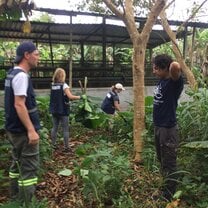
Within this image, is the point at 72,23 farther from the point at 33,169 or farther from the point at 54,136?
the point at 33,169

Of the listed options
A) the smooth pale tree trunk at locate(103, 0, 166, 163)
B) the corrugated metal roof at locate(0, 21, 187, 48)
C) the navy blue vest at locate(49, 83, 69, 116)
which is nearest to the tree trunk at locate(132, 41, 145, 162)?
the smooth pale tree trunk at locate(103, 0, 166, 163)

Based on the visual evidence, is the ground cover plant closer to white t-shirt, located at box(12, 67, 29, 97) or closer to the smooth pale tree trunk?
the smooth pale tree trunk

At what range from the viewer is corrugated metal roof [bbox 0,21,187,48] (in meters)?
14.6

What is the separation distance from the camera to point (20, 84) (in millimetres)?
3609

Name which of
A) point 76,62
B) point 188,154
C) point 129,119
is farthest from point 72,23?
point 188,154

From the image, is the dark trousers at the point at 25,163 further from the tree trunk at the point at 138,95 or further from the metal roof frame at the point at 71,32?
the metal roof frame at the point at 71,32

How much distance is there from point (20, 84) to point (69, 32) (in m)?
12.1

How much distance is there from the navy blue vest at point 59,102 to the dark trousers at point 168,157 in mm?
2669

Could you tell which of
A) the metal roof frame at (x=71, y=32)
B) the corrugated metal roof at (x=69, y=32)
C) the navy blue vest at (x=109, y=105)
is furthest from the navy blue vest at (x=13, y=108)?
the corrugated metal roof at (x=69, y=32)

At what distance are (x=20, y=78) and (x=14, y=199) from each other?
134cm

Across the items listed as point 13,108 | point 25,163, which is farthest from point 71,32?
point 25,163

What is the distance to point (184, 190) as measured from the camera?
176 inches

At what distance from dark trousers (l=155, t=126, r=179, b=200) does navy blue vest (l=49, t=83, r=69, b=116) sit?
2669 millimetres

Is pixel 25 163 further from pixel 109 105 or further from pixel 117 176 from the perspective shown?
pixel 109 105
